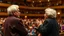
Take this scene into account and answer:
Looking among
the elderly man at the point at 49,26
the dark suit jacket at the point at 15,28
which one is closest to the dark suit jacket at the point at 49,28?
the elderly man at the point at 49,26

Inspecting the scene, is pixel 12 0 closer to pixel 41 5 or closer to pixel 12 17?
pixel 41 5

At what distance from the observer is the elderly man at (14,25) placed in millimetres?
3660

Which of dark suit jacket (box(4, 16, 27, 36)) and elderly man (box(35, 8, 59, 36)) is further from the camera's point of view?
elderly man (box(35, 8, 59, 36))

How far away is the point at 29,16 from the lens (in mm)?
29125

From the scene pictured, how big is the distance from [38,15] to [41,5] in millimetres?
1857

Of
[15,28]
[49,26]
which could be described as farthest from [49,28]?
[15,28]

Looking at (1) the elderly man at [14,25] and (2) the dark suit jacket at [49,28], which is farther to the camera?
(2) the dark suit jacket at [49,28]

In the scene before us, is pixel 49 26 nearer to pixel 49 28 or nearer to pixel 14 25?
pixel 49 28

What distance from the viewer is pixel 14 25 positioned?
12.1ft

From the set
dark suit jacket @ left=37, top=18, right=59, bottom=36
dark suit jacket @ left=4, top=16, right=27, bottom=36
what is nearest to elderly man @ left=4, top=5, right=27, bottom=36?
dark suit jacket @ left=4, top=16, right=27, bottom=36

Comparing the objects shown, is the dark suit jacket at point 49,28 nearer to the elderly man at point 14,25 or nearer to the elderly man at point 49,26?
the elderly man at point 49,26

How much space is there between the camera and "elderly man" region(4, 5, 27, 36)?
12.0 feet

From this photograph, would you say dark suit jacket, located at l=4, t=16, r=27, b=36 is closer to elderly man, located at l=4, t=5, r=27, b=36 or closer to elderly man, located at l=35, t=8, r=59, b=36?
elderly man, located at l=4, t=5, r=27, b=36

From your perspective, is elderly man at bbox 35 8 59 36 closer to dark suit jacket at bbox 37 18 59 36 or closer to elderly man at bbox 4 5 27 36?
dark suit jacket at bbox 37 18 59 36
